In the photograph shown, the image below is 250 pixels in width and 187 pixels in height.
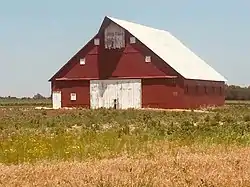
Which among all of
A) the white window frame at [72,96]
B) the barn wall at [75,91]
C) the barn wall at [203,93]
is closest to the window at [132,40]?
the barn wall at [75,91]

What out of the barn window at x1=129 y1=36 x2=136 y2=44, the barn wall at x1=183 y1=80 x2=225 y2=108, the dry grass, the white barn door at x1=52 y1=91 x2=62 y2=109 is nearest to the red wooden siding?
the barn window at x1=129 y1=36 x2=136 y2=44

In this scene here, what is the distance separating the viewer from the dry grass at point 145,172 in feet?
30.2

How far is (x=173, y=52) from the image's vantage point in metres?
58.9

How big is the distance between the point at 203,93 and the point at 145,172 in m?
48.1

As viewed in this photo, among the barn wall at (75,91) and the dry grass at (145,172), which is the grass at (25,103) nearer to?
the barn wall at (75,91)

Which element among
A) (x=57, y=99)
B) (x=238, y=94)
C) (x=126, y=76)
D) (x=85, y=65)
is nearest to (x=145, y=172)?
(x=126, y=76)

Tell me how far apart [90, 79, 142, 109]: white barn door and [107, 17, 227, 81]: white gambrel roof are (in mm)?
3528

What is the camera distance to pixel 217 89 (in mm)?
62406

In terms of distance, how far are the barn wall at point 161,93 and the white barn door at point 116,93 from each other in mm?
639

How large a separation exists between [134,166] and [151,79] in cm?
4168

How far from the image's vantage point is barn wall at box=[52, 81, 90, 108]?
55.0 m

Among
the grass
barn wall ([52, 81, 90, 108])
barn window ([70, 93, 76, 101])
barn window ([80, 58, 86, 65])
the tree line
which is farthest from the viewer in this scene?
the tree line

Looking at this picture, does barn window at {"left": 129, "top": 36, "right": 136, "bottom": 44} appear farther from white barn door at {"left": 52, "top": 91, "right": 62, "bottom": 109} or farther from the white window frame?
white barn door at {"left": 52, "top": 91, "right": 62, "bottom": 109}

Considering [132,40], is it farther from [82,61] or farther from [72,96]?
[72,96]
